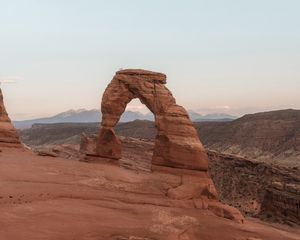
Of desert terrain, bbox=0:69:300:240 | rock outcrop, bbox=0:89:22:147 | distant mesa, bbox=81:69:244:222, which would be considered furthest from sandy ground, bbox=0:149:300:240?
rock outcrop, bbox=0:89:22:147

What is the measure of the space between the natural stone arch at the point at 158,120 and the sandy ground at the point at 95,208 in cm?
160

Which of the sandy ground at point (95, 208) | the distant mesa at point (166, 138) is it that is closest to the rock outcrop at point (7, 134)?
the distant mesa at point (166, 138)

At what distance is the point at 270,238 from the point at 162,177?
303 inches

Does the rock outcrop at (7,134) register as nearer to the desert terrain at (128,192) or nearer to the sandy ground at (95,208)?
the desert terrain at (128,192)

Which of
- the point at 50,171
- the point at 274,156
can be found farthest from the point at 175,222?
the point at 274,156

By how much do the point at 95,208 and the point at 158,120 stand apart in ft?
32.8

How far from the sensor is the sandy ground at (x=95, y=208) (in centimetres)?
1677

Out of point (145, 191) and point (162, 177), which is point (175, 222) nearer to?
point (145, 191)

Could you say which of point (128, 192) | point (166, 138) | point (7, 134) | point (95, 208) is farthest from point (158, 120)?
point (7, 134)

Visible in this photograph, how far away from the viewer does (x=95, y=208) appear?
19.9m

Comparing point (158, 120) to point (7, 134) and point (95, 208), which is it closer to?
point (95, 208)

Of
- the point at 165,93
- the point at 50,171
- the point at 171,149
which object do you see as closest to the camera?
the point at 50,171

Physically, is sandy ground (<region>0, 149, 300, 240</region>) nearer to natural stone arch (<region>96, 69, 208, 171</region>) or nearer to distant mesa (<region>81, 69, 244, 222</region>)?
distant mesa (<region>81, 69, 244, 222</region>)

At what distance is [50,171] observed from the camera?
25.7m
